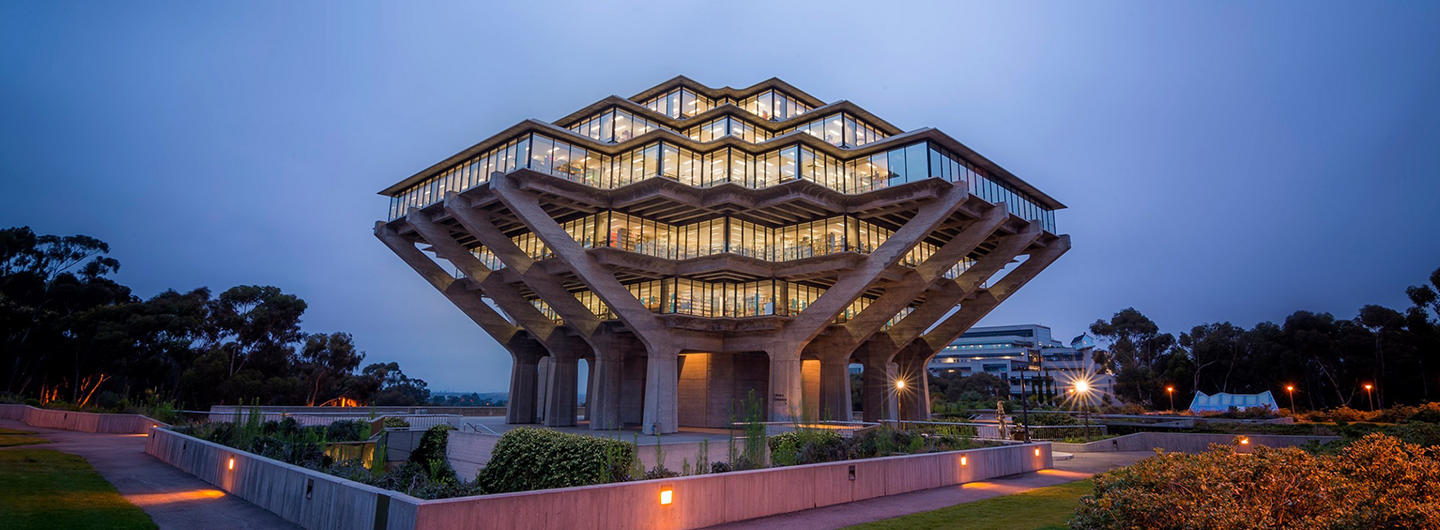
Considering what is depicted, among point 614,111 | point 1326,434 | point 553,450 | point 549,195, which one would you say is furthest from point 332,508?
point 1326,434

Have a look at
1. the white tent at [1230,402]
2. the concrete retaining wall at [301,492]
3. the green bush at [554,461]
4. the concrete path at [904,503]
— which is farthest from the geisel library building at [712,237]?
the green bush at [554,461]

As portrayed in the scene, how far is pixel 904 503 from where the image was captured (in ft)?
43.1

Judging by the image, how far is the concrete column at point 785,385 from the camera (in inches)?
1415

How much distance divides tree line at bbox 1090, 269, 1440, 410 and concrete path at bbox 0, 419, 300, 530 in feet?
225

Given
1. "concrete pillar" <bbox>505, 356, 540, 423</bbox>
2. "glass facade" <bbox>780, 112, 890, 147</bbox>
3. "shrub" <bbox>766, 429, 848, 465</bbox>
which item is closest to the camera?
"shrub" <bbox>766, 429, 848, 465</bbox>

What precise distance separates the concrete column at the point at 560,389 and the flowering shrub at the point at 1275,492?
3612 centimetres

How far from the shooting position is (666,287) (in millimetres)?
37156

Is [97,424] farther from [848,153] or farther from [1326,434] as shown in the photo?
[1326,434]

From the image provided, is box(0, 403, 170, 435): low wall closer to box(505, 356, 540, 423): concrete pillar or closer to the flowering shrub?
→ box(505, 356, 540, 423): concrete pillar

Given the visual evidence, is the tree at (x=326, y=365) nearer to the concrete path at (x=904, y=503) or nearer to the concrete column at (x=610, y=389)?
the concrete column at (x=610, y=389)

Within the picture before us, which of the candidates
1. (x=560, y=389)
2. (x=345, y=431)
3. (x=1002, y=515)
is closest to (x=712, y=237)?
(x=560, y=389)

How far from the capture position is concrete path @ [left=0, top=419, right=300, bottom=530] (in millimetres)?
10570

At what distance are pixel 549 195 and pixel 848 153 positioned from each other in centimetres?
1577

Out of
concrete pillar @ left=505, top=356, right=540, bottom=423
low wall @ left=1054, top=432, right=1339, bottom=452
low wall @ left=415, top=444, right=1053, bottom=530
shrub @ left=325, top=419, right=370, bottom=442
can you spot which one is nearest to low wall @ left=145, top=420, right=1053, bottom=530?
low wall @ left=415, top=444, right=1053, bottom=530
